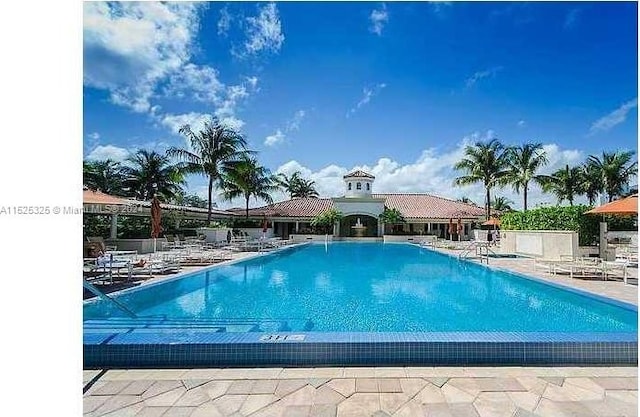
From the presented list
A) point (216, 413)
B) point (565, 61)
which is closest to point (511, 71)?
point (565, 61)

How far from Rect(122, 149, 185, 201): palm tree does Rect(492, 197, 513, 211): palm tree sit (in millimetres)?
44408

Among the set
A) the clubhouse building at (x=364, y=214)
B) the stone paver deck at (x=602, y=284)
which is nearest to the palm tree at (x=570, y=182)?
the clubhouse building at (x=364, y=214)

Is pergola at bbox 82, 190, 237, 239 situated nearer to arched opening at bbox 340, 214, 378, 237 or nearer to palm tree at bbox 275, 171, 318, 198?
arched opening at bbox 340, 214, 378, 237

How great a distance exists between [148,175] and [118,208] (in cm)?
1652

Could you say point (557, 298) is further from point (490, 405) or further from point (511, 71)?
point (490, 405)

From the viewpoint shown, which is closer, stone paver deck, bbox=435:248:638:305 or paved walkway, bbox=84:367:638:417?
paved walkway, bbox=84:367:638:417

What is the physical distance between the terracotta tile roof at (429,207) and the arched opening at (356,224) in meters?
2.66

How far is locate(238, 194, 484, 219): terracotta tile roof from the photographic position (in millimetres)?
35156

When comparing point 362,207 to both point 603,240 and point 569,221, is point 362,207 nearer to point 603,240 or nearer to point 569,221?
point 569,221

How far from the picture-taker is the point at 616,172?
107ft


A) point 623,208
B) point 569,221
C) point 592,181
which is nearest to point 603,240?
point 569,221

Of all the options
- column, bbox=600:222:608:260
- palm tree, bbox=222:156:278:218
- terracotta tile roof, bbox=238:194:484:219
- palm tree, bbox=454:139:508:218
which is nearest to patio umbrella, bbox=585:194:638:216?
column, bbox=600:222:608:260

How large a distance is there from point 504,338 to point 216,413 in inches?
129

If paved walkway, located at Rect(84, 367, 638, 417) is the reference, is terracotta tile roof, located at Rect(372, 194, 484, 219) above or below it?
above
